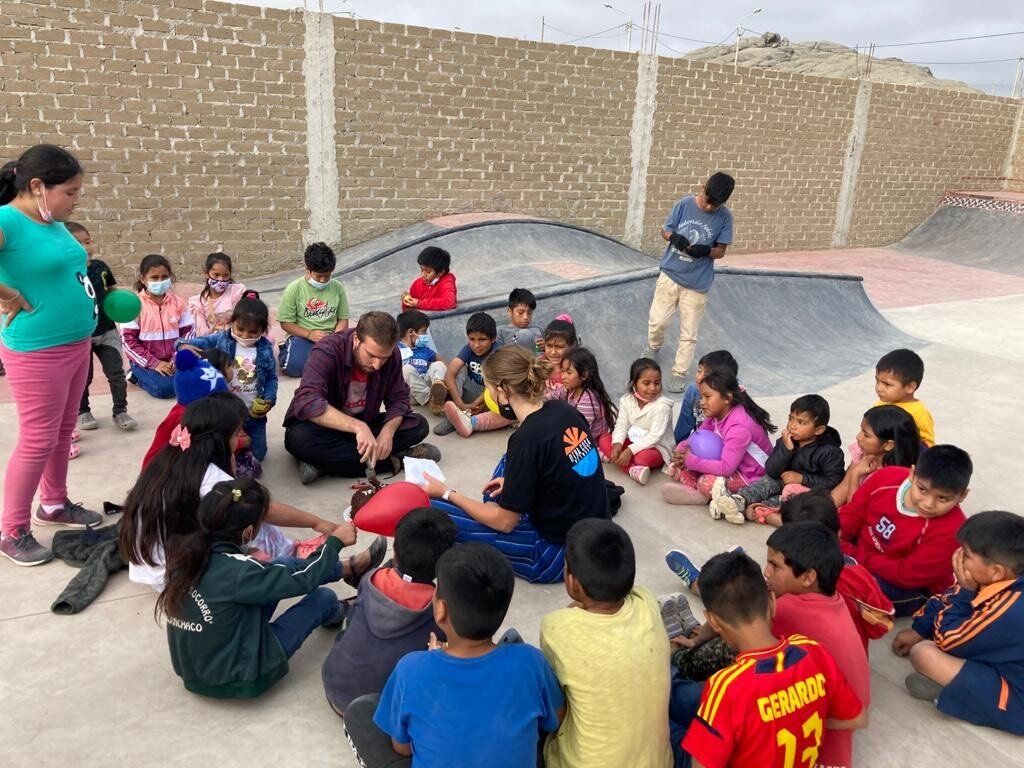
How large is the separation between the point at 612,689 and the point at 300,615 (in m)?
1.33

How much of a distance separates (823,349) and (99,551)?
6.80 meters

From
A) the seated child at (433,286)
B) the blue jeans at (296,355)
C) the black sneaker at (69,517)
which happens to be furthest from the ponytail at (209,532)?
the seated child at (433,286)

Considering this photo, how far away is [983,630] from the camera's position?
2766 millimetres

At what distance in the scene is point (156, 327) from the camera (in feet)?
17.9

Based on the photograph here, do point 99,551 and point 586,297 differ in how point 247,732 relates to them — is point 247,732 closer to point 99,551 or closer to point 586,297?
point 99,551

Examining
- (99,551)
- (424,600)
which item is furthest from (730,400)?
(99,551)

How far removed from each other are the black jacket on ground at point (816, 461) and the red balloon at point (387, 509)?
7.78 feet

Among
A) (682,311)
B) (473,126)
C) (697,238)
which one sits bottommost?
(682,311)

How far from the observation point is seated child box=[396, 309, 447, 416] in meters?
5.73

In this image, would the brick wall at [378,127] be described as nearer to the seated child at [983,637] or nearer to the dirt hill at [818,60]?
the seated child at [983,637]

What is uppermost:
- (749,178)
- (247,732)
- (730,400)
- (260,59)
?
(260,59)

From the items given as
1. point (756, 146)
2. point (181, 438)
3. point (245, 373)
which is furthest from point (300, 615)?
point (756, 146)

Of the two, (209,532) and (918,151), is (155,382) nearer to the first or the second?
(209,532)

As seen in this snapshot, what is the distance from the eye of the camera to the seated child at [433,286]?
678 centimetres
